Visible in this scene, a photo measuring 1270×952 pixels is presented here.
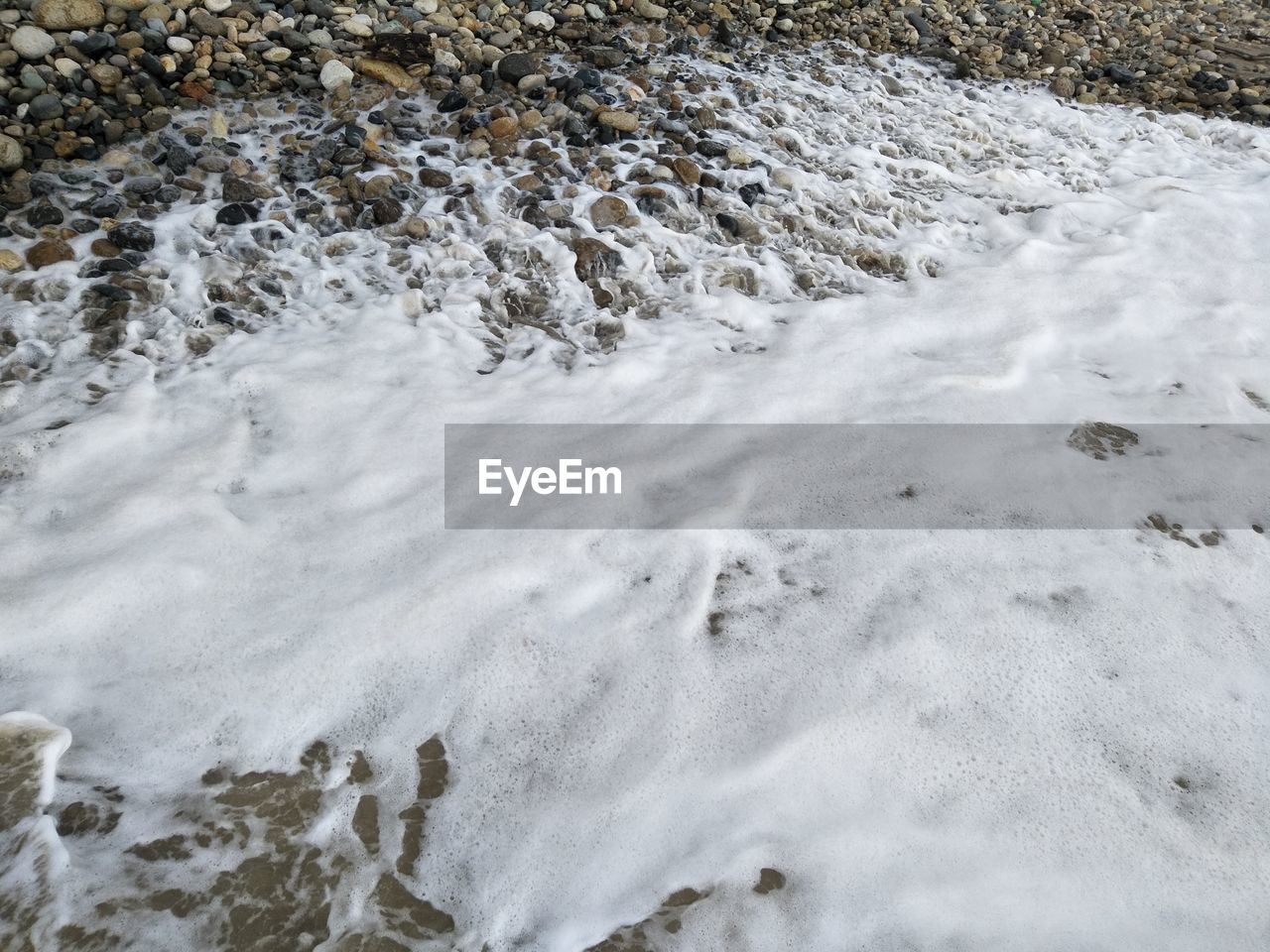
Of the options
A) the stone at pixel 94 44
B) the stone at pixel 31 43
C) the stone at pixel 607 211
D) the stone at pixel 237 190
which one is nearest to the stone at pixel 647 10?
the stone at pixel 607 211

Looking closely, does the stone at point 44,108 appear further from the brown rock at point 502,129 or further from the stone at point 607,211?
the stone at point 607,211

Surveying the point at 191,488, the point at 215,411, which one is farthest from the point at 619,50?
the point at 191,488

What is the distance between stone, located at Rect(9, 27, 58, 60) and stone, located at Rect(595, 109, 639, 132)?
7.99 ft

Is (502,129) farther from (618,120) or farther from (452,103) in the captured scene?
(618,120)

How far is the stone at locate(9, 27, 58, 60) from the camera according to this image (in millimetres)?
3531

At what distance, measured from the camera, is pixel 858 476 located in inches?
100

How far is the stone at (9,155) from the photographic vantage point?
128 inches

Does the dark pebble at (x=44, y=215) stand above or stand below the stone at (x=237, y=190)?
below

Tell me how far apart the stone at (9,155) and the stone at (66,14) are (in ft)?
2.47

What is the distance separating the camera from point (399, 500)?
243 centimetres

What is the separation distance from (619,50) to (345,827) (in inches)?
163

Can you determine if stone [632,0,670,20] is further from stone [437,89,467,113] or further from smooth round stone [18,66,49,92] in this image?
smooth round stone [18,66,49,92]

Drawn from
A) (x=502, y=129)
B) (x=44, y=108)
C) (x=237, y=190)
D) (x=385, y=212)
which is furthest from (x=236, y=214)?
(x=502, y=129)

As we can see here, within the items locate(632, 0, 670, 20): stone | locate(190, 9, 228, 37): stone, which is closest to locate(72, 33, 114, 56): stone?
locate(190, 9, 228, 37): stone
